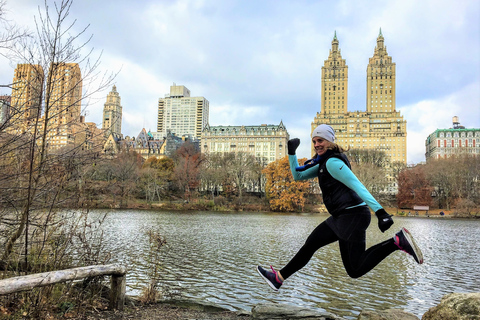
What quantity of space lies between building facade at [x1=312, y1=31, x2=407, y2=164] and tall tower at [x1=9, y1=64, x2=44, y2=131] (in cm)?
12666

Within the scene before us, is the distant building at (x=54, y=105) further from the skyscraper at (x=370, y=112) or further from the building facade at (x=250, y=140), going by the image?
the skyscraper at (x=370, y=112)

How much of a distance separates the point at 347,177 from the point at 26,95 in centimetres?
463

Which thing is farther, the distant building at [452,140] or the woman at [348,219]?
the distant building at [452,140]

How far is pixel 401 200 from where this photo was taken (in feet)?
221

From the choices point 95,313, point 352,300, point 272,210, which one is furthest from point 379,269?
point 272,210

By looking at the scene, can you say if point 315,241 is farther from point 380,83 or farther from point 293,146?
point 380,83

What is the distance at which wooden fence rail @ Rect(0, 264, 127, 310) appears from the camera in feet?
11.6

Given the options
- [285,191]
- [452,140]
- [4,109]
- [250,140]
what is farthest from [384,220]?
[452,140]

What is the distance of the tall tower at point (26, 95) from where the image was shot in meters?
4.79

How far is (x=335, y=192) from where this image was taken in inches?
151

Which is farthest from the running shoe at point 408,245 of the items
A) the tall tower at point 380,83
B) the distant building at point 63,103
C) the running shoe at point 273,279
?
the tall tower at point 380,83

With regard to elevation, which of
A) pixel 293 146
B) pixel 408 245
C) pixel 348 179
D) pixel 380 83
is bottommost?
pixel 408 245

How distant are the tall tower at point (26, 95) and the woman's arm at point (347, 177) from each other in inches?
161

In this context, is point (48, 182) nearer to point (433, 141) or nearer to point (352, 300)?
point (352, 300)
